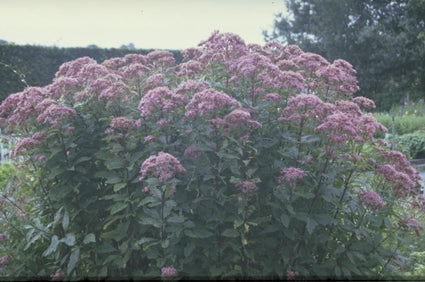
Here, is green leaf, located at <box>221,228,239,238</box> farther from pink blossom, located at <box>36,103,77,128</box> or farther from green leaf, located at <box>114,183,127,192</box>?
pink blossom, located at <box>36,103,77,128</box>

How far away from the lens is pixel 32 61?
16.3 m

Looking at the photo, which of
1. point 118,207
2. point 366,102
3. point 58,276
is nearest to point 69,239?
point 58,276

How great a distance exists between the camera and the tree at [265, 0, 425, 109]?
19.3m

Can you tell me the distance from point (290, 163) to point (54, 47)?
49.8 ft

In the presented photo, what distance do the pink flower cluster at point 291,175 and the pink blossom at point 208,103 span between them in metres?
0.53

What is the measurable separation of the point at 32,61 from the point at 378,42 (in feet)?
45.2

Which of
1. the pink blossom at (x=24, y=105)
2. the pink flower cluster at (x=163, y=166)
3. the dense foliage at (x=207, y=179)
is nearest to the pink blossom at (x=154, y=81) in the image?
the dense foliage at (x=207, y=179)

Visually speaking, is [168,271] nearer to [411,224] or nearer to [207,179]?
[207,179]

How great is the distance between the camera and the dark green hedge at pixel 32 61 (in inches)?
600

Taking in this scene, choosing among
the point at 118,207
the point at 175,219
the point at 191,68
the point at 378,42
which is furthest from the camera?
the point at 378,42

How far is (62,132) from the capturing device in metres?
3.39

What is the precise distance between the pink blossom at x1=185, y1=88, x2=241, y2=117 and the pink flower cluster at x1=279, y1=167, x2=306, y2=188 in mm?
526

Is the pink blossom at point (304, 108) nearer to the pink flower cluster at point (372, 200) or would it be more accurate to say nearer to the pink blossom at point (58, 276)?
the pink flower cluster at point (372, 200)

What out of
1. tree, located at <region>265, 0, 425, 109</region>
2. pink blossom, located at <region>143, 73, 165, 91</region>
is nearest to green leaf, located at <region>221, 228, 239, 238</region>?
pink blossom, located at <region>143, 73, 165, 91</region>
